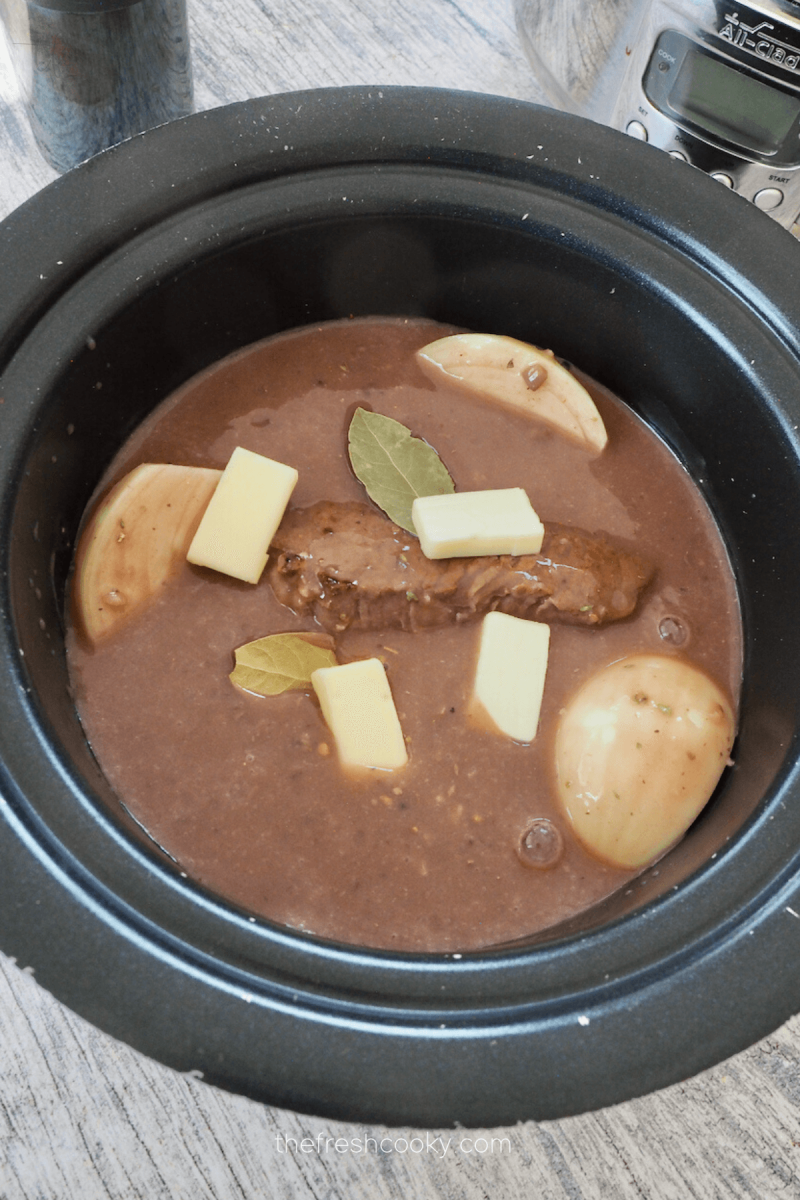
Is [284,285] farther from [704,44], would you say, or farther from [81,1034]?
[81,1034]

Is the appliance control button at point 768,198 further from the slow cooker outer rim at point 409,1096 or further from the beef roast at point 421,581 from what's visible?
the slow cooker outer rim at point 409,1096

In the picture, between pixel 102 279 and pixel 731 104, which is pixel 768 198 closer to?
pixel 731 104

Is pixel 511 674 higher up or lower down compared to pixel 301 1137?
higher up

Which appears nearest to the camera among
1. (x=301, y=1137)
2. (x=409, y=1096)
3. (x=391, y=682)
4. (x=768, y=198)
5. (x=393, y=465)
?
(x=409, y=1096)

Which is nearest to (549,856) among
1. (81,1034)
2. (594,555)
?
(594,555)

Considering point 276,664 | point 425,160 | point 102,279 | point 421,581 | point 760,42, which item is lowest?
point 276,664

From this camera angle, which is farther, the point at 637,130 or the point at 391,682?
the point at 637,130

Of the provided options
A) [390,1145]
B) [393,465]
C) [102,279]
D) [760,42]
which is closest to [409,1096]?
[390,1145]
